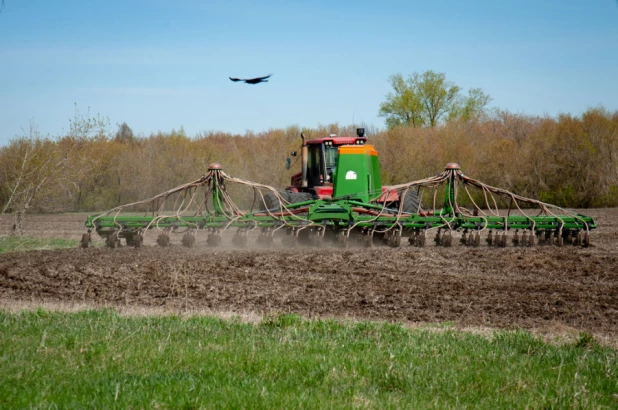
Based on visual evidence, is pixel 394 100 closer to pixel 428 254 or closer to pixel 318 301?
pixel 428 254

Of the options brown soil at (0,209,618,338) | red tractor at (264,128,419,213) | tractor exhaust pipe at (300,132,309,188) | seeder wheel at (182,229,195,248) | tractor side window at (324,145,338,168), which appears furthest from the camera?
tractor side window at (324,145,338,168)

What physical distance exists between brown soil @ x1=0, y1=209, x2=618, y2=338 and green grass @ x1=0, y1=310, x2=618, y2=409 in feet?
5.76

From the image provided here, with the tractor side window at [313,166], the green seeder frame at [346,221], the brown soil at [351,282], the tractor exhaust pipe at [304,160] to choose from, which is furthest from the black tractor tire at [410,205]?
the brown soil at [351,282]

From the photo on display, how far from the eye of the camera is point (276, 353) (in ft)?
18.0

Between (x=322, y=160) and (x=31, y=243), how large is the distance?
26.3 feet

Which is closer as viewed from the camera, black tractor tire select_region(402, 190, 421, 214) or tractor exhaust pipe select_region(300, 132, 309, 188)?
black tractor tire select_region(402, 190, 421, 214)

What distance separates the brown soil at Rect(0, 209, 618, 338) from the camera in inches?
331

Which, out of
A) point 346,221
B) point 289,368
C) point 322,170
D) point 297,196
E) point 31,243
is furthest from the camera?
point 31,243

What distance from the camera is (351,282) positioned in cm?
1062

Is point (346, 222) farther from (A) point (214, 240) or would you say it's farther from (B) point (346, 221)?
(A) point (214, 240)

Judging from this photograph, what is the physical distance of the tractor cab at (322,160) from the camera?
1816 cm

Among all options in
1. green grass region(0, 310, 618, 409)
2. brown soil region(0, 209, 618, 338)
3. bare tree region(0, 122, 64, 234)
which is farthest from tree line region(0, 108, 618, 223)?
green grass region(0, 310, 618, 409)

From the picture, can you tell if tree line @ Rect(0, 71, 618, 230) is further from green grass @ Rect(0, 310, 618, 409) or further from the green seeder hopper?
green grass @ Rect(0, 310, 618, 409)

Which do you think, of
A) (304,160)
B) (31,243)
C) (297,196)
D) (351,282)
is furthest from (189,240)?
(31,243)
